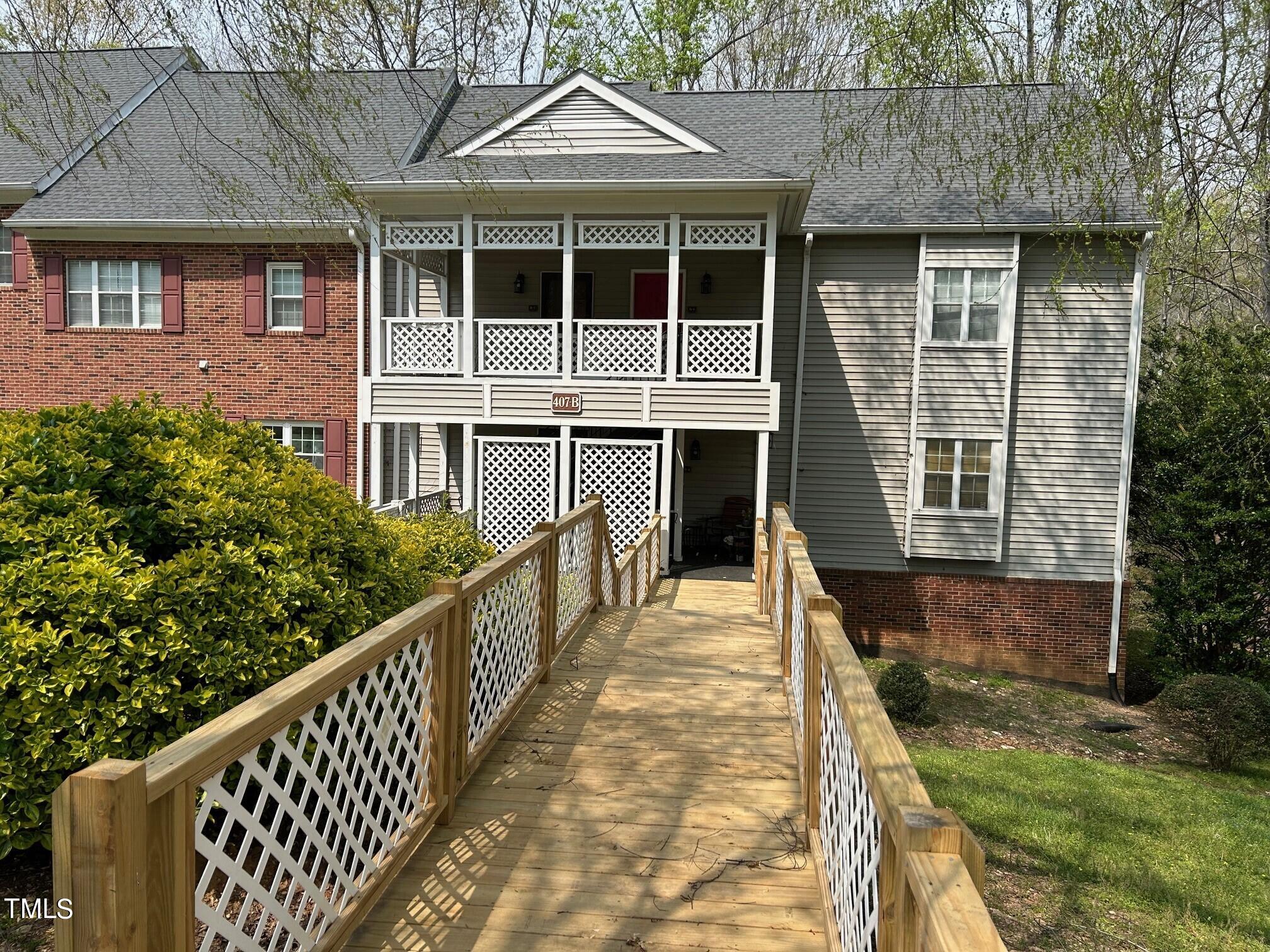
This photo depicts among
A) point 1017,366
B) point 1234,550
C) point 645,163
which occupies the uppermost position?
point 645,163

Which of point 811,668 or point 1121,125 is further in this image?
point 1121,125

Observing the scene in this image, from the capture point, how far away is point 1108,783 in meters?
9.35

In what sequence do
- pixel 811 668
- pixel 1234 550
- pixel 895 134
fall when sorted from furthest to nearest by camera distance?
pixel 895 134
pixel 1234 550
pixel 811 668

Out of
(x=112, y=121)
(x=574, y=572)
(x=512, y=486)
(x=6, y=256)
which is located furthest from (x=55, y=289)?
(x=574, y=572)

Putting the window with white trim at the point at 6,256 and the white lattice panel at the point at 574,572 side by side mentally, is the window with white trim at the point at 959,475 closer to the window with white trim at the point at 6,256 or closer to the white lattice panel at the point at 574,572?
the white lattice panel at the point at 574,572

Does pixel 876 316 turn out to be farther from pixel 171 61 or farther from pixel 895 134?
pixel 171 61

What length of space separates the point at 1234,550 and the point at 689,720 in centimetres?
1293

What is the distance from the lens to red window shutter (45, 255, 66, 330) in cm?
1555

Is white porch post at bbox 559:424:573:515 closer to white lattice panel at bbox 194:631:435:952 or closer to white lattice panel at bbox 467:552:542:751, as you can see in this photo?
white lattice panel at bbox 467:552:542:751

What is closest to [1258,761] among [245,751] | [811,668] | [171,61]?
[811,668]

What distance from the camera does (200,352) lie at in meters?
15.6

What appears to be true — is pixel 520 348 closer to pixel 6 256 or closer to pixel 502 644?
pixel 502 644

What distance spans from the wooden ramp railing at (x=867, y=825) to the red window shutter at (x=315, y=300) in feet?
41.5

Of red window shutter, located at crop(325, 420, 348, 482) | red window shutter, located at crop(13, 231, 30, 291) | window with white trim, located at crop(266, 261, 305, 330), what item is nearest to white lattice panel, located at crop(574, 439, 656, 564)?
red window shutter, located at crop(325, 420, 348, 482)
